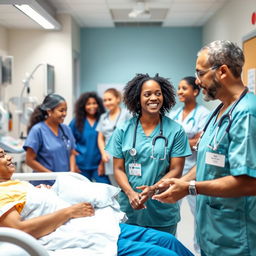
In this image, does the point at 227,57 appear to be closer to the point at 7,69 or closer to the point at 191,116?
the point at 191,116

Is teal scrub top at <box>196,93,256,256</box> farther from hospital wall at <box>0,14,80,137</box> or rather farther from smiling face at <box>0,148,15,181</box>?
hospital wall at <box>0,14,80,137</box>

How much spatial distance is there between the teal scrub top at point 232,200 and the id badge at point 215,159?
1 centimetres

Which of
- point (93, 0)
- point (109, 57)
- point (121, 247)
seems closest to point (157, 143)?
point (121, 247)

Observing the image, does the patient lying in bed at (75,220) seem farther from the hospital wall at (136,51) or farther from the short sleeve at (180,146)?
the hospital wall at (136,51)

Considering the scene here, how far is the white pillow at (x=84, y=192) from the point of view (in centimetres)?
163

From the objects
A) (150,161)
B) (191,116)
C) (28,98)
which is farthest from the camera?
(28,98)

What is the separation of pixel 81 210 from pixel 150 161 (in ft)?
1.52

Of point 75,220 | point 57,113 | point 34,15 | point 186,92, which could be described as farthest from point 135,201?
point 34,15

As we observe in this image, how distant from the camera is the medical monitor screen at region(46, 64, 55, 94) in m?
4.45

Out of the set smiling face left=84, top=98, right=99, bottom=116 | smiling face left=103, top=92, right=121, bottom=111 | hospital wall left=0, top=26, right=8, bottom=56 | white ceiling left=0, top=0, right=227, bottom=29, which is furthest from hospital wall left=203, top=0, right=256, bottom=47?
hospital wall left=0, top=26, right=8, bottom=56

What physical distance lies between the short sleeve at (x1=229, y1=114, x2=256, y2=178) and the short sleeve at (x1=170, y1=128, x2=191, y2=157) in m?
0.71

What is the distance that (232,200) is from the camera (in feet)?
4.02

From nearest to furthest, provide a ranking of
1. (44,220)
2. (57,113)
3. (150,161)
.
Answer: (44,220) < (150,161) < (57,113)

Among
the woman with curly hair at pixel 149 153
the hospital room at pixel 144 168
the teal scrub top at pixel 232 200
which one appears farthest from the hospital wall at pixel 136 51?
the teal scrub top at pixel 232 200
